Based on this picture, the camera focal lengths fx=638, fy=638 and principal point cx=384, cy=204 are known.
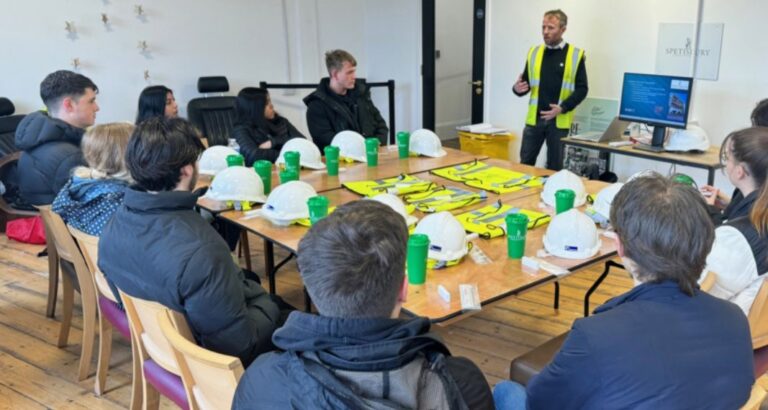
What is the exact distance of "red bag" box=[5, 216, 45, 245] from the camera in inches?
185

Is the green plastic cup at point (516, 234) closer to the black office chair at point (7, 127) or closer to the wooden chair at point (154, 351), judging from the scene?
the wooden chair at point (154, 351)

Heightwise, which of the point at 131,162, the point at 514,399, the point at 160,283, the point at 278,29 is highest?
the point at 278,29

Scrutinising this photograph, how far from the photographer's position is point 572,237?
2.17 meters

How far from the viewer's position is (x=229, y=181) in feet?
9.27

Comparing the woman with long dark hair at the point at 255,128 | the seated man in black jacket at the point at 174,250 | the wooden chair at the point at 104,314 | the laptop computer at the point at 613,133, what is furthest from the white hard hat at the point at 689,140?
the wooden chair at the point at 104,314

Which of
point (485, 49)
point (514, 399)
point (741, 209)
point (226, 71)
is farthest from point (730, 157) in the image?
point (226, 71)

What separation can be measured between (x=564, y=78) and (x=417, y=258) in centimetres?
350

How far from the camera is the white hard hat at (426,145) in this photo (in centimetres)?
374

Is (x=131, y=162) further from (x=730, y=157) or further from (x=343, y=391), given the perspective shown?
(x=730, y=157)

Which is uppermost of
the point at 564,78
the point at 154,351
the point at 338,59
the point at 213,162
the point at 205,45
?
the point at 205,45

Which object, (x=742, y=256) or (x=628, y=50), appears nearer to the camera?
(x=742, y=256)

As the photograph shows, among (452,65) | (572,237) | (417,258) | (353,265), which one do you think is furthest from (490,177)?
(452,65)

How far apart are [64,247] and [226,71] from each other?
152 inches

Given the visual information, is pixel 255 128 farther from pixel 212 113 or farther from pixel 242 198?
pixel 212 113
